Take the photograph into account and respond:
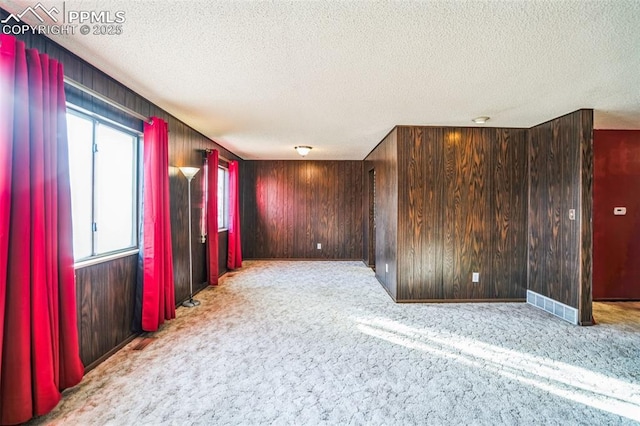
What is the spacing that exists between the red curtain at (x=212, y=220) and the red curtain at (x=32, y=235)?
279cm

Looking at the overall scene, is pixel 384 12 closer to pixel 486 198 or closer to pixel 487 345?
pixel 487 345

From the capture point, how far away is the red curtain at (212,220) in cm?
471

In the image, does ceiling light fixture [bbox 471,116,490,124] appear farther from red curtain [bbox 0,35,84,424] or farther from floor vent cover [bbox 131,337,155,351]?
floor vent cover [bbox 131,337,155,351]

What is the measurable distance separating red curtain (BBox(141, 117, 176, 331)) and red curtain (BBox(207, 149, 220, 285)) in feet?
5.36

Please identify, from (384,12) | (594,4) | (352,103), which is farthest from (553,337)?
(384,12)

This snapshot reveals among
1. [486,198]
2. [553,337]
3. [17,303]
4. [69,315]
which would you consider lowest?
[553,337]

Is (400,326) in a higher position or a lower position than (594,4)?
lower

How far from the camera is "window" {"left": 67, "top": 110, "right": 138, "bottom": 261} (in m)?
2.37

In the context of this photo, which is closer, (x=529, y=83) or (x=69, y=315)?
(x=69, y=315)

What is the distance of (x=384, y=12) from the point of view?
1.63 metres

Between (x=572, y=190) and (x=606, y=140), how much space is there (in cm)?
148

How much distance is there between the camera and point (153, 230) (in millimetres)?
2912

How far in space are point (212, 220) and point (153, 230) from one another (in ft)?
6.00

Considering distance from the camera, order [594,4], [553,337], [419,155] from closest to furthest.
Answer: [594,4], [553,337], [419,155]
